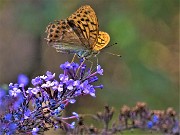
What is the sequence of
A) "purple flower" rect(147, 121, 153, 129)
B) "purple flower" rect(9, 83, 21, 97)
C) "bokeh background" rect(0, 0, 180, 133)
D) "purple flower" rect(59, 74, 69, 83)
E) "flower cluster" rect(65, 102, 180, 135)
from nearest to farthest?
"purple flower" rect(9, 83, 21, 97) → "purple flower" rect(59, 74, 69, 83) → "flower cluster" rect(65, 102, 180, 135) → "purple flower" rect(147, 121, 153, 129) → "bokeh background" rect(0, 0, 180, 133)

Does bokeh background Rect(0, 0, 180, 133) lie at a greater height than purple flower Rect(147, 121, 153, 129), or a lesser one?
greater

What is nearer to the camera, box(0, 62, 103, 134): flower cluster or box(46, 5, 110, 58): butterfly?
box(0, 62, 103, 134): flower cluster

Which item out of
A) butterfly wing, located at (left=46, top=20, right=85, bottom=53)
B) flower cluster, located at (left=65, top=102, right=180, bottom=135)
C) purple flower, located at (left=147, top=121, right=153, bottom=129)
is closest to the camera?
butterfly wing, located at (left=46, top=20, right=85, bottom=53)

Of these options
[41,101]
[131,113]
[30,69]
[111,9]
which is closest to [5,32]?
[30,69]

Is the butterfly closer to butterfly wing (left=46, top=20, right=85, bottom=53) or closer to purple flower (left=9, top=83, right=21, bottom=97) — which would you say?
butterfly wing (left=46, top=20, right=85, bottom=53)

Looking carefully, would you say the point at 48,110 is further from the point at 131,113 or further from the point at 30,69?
the point at 30,69

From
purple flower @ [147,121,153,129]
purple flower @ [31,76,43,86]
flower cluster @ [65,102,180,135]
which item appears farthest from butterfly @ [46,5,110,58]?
purple flower @ [147,121,153,129]
